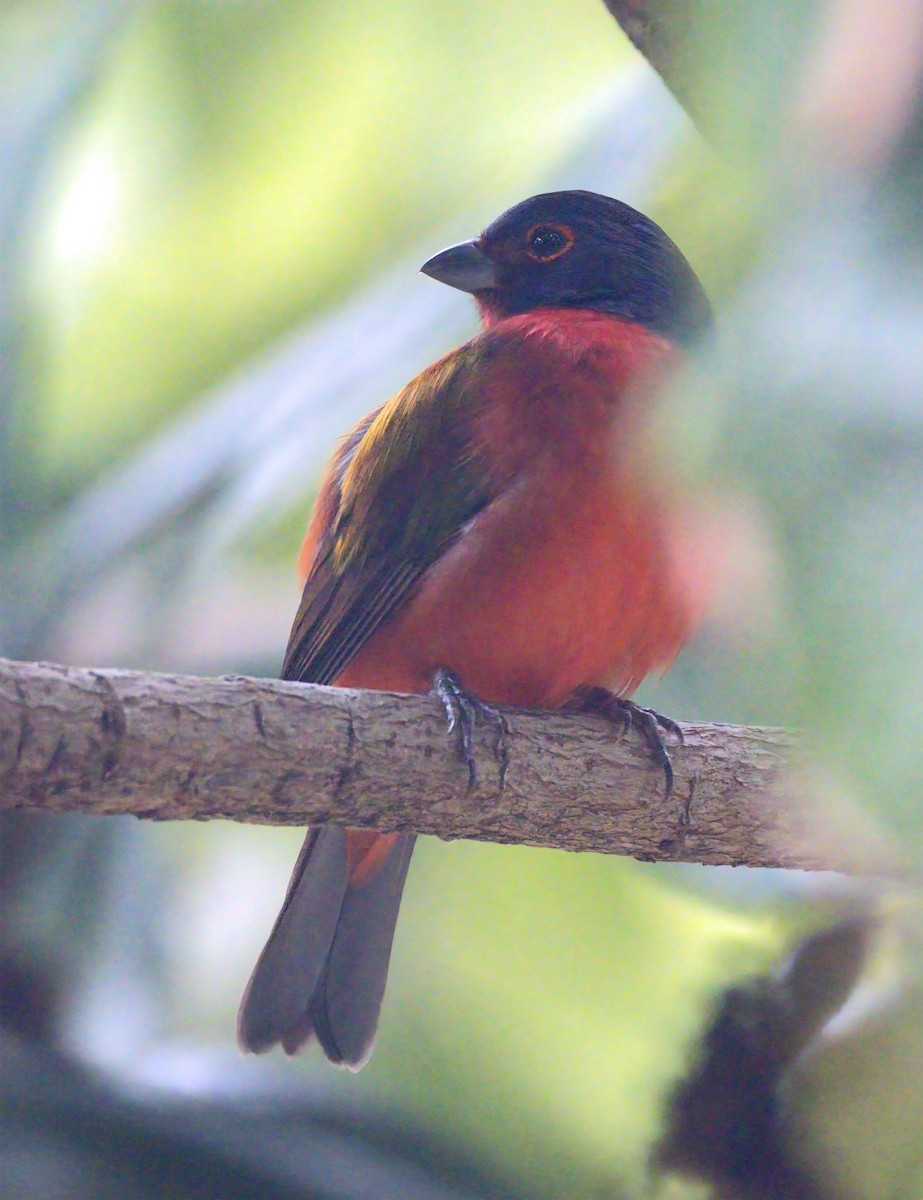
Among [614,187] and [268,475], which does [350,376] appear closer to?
[268,475]

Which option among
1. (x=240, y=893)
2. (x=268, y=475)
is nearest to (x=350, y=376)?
(x=268, y=475)

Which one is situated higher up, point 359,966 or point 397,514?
point 397,514

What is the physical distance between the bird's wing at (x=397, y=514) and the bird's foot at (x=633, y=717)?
0.95 feet

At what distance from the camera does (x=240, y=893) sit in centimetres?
192

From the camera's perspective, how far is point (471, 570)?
156cm

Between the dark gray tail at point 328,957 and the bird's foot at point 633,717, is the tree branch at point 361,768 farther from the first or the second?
the dark gray tail at point 328,957

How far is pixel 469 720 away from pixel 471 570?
9.8 inches

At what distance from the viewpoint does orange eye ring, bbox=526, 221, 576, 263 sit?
2.00 m

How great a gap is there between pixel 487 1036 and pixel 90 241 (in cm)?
127

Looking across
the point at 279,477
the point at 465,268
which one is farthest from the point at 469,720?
the point at 465,268

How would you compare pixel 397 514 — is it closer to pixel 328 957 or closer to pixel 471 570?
pixel 471 570

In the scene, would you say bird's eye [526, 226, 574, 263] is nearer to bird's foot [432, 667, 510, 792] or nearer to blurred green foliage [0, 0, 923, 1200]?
blurred green foliage [0, 0, 923, 1200]

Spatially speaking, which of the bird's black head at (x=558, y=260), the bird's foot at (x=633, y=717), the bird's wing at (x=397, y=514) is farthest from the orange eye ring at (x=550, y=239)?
the bird's foot at (x=633, y=717)

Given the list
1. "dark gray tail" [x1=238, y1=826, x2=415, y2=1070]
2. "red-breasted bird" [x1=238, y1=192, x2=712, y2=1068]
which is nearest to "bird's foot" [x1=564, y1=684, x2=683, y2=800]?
"red-breasted bird" [x1=238, y1=192, x2=712, y2=1068]
